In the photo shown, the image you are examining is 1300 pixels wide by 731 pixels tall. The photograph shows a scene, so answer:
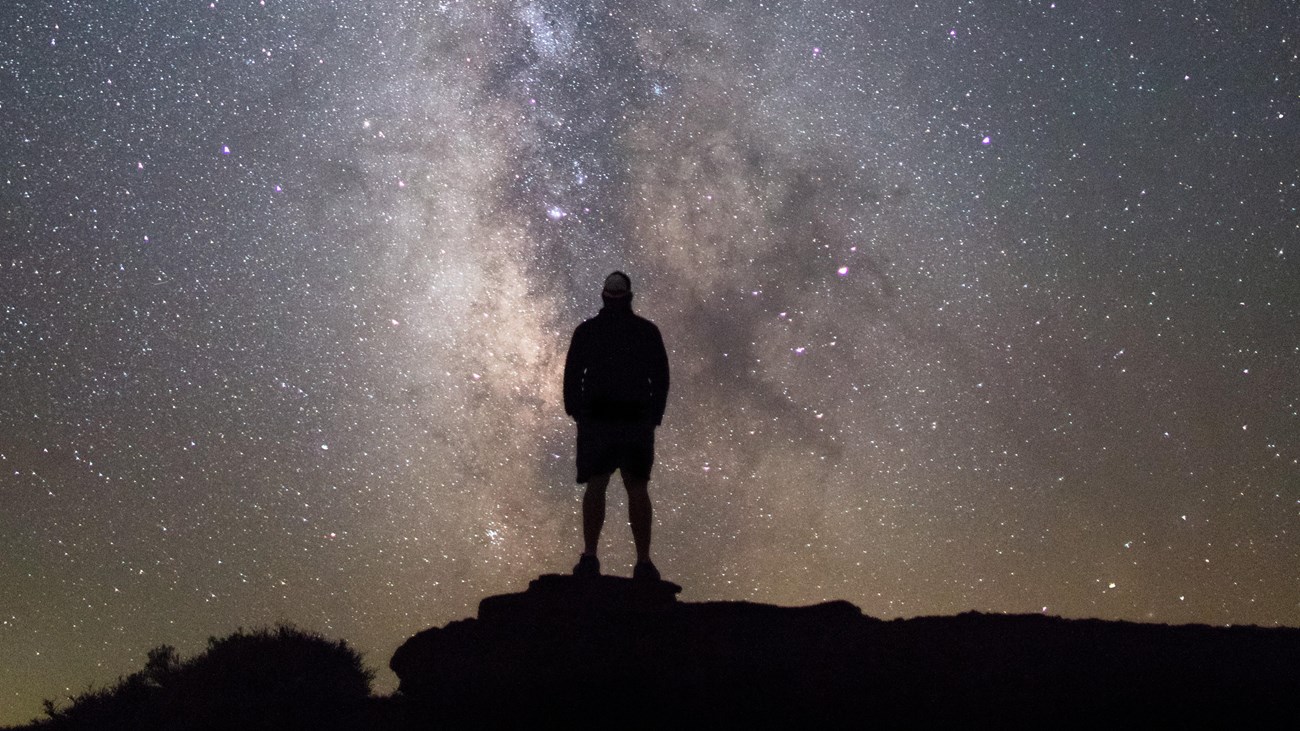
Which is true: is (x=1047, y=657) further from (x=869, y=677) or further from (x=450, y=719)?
(x=450, y=719)

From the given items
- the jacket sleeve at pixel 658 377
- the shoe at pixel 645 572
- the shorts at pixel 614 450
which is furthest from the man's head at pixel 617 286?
the shoe at pixel 645 572

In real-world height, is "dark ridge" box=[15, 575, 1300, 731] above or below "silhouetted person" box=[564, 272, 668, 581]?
below

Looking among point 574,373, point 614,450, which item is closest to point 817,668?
point 614,450

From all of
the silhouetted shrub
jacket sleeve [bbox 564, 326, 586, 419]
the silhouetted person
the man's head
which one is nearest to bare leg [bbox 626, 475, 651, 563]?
the silhouetted person

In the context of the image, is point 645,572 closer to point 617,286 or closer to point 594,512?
point 594,512

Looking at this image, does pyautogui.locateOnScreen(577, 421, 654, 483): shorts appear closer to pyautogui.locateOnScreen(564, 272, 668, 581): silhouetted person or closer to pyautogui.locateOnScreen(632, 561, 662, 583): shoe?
pyautogui.locateOnScreen(564, 272, 668, 581): silhouetted person

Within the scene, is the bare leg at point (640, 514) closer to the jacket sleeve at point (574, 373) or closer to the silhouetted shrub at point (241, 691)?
the jacket sleeve at point (574, 373)

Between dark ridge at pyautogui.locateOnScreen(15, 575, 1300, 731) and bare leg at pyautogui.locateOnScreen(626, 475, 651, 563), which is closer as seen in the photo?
dark ridge at pyautogui.locateOnScreen(15, 575, 1300, 731)

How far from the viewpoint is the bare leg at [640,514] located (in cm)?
673

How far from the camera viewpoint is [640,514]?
22.2ft

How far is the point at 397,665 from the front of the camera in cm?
658

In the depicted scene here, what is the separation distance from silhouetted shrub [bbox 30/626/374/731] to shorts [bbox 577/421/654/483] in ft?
6.71

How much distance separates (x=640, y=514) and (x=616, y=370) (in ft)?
3.08

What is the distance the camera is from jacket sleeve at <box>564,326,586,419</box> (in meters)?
6.88
